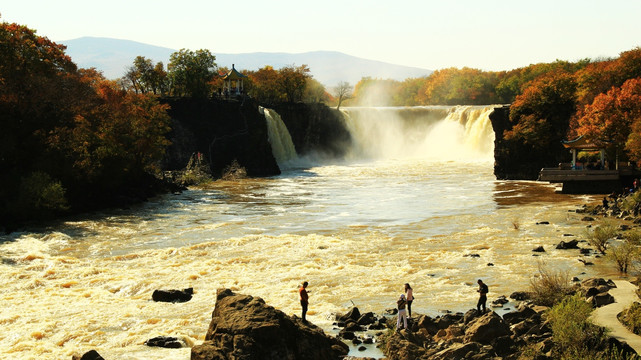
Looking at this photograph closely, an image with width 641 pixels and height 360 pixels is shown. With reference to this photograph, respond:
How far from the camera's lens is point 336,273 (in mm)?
26406

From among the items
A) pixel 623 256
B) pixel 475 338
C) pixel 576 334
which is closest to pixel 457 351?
pixel 475 338

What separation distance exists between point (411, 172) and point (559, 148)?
16.7 m

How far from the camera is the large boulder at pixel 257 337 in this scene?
14617 millimetres

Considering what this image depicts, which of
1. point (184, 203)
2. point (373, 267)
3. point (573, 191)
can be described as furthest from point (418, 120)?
point (373, 267)

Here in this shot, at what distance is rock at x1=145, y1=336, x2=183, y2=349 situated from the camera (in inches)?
714

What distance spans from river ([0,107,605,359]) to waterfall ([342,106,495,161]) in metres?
30.6

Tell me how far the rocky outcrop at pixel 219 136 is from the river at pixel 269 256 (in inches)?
642

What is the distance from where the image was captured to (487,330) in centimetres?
1667

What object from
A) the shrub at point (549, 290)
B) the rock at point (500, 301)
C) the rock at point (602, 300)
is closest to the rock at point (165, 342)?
the rock at point (500, 301)

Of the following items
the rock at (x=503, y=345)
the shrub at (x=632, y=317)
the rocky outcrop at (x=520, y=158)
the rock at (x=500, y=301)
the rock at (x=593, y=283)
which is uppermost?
the rocky outcrop at (x=520, y=158)

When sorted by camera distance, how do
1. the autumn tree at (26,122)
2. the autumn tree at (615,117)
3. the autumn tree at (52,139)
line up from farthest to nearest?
the autumn tree at (615,117), the autumn tree at (52,139), the autumn tree at (26,122)

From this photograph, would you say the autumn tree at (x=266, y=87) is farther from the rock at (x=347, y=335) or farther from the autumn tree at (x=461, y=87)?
the rock at (x=347, y=335)

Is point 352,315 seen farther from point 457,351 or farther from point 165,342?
point 165,342

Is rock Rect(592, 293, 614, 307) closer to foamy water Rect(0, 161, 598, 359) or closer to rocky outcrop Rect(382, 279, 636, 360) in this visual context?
rocky outcrop Rect(382, 279, 636, 360)
